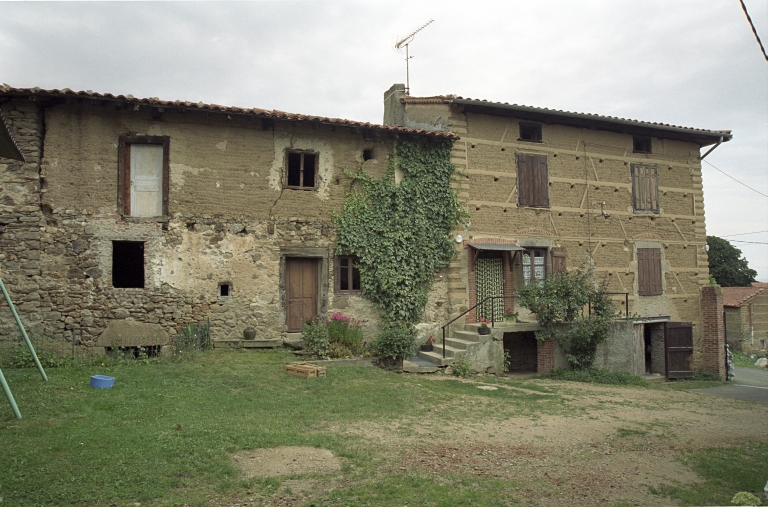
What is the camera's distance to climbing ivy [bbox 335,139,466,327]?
13430 millimetres

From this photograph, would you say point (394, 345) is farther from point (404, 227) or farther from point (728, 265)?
point (728, 265)

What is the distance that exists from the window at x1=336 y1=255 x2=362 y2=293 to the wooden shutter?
19.7ft

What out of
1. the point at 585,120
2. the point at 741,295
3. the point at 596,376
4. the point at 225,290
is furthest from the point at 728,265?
the point at 225,290

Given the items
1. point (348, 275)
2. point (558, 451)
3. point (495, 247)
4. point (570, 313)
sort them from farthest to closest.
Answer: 1. point (495, 247)
2. point (570, 313)
3. point (348, 275)
4. point (558, 451)

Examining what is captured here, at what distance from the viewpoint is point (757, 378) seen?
68.3 ft

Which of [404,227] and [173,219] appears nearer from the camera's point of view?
[173,219]

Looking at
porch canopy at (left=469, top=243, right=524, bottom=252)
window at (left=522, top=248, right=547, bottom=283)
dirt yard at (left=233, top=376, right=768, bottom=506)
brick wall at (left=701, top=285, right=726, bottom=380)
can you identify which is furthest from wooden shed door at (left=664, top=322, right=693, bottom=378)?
dirt yard at (left=233, top=376, right=768, bottom=506)

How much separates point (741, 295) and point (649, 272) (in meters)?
23.1

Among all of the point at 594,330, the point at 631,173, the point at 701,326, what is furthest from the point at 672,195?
the point at 594,330

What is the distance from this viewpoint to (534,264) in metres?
15.4

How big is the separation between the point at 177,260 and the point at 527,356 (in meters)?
9.84

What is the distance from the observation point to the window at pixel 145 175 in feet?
39.3

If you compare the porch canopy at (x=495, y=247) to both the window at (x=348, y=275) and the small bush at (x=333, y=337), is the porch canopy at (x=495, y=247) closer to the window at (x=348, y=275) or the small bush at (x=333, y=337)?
the window at (x=348, y=275)

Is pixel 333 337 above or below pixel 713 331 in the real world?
above
